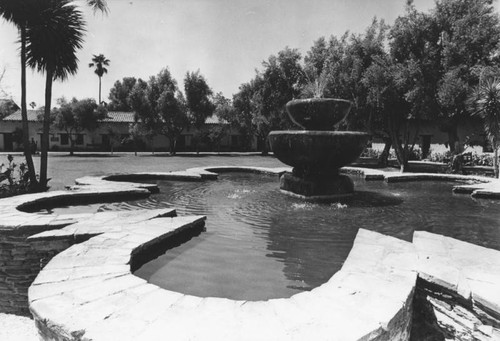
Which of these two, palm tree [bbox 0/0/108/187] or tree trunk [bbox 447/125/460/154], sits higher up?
palm tree [bbox 0/0/108/187]

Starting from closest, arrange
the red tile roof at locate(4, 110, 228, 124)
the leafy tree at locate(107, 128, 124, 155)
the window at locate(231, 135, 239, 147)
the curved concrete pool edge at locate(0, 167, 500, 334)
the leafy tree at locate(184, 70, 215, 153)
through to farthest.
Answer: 1. the curved concrete pool edge at locate(0, 167, 500, 334)
2. the leafy tree at locate(184, 70, 215, 153)
3. the leafy tree at locate(107, 128, 124, 155)
4. the red tile roof at locate(4, 110, 228, 124)
5. the window at locate(231, 135, 239, 147)

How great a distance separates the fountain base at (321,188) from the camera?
7.75 metres

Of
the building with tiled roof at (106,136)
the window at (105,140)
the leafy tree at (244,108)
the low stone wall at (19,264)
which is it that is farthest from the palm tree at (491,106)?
the window at (105,140)

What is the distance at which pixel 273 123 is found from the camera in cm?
2848

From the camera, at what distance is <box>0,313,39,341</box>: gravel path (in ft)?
12.9

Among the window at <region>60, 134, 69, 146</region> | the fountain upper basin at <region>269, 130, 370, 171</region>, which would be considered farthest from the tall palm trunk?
the window at <region>60, 134, 69, 146</region>

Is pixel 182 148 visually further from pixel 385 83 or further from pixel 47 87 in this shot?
pixel 47 87


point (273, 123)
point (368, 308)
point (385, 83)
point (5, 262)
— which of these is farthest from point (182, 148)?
point (368, 308)

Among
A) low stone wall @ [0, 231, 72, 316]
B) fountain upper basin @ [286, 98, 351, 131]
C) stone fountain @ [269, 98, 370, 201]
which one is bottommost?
low stone wall @ [0, 231, 72, 316]

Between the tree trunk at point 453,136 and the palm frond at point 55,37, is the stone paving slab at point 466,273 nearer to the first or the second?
the palm frond at point 55,37

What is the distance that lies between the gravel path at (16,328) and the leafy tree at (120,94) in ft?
181

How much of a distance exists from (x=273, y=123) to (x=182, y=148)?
15811mm

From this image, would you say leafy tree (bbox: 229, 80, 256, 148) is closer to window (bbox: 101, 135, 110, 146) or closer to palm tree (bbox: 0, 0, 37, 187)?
window (bbox: 101, 135, 110, 146)

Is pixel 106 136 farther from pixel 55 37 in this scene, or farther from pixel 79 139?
pixel 55 37
